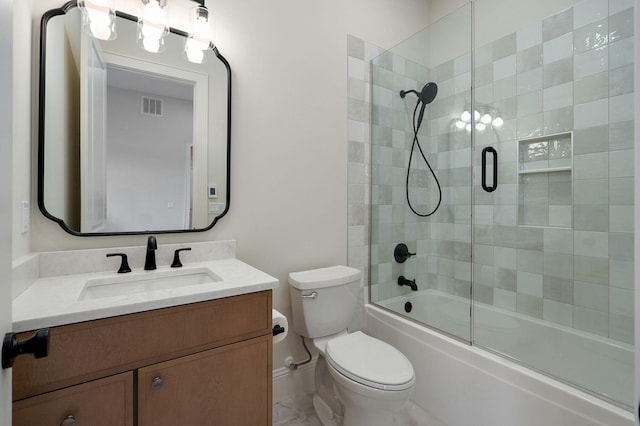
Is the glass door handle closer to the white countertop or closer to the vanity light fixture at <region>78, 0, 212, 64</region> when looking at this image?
the white countertop

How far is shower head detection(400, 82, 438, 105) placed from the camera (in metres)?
2.22

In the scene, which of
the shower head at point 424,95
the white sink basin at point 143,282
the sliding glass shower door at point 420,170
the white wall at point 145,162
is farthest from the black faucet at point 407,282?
the white wall at point 145,162

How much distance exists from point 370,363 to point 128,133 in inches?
59.6

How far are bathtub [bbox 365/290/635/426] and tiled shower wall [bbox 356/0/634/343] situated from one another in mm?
Answer: 125

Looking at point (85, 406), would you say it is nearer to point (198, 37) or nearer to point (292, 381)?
point (292, 381)

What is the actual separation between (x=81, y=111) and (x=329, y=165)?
4.21 ft

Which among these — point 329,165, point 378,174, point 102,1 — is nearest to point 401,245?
point 378,174

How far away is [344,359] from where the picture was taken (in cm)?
140

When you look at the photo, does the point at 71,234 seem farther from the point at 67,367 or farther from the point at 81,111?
the point at 67,367

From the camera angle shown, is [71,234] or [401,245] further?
[401,245]

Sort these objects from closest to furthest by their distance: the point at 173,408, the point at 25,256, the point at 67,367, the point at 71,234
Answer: the point at 67,367, the point at 173,408, the point at 25,256, the point at 71,234

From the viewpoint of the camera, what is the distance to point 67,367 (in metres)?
0.83

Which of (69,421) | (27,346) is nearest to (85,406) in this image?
(69,421)

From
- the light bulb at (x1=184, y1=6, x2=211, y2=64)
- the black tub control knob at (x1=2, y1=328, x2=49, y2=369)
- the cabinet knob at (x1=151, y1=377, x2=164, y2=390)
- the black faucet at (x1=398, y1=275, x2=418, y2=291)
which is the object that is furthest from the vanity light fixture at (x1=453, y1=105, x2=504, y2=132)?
the black tub control knob at (x1=2, y1=328, x2=49, y2=369)
